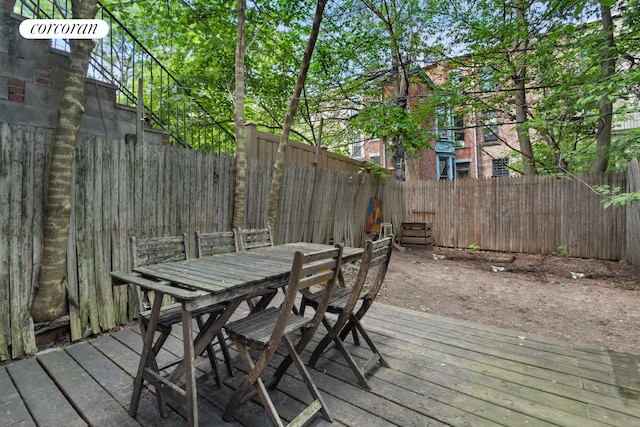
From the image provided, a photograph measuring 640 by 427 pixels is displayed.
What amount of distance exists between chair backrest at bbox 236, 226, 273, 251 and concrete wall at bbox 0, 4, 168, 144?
1.90 m

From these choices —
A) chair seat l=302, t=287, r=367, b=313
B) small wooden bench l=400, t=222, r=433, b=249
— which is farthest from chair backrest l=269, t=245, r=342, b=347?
small wooden bench l=400, t=222, r=433, b=249

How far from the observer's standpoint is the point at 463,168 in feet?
57.3

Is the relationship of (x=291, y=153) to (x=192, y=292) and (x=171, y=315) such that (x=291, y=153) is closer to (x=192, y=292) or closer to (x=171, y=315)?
(x=171, y=315)

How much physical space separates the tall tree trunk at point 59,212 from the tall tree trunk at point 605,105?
7.10m

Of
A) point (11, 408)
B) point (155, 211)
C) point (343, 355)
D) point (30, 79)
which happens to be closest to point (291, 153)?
point (155, 211)

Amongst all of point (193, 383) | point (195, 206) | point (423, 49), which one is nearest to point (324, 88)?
point (423, 49)

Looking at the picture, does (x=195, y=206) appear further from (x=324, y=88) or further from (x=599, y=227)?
(x=599, y=227)

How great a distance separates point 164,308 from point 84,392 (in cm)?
67

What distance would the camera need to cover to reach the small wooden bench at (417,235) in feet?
27.3

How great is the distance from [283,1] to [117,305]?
5.41m

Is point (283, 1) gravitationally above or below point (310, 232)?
above

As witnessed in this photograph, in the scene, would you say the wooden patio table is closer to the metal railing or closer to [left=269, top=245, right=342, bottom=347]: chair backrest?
[left=269, top=245, right=342, bottom=347]: chair backrest

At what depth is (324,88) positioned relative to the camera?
8.98m

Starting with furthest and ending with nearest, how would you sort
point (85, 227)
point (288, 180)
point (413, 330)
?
1. point (288, 180)
2. point (413, 330)
3. point (85, 227)
